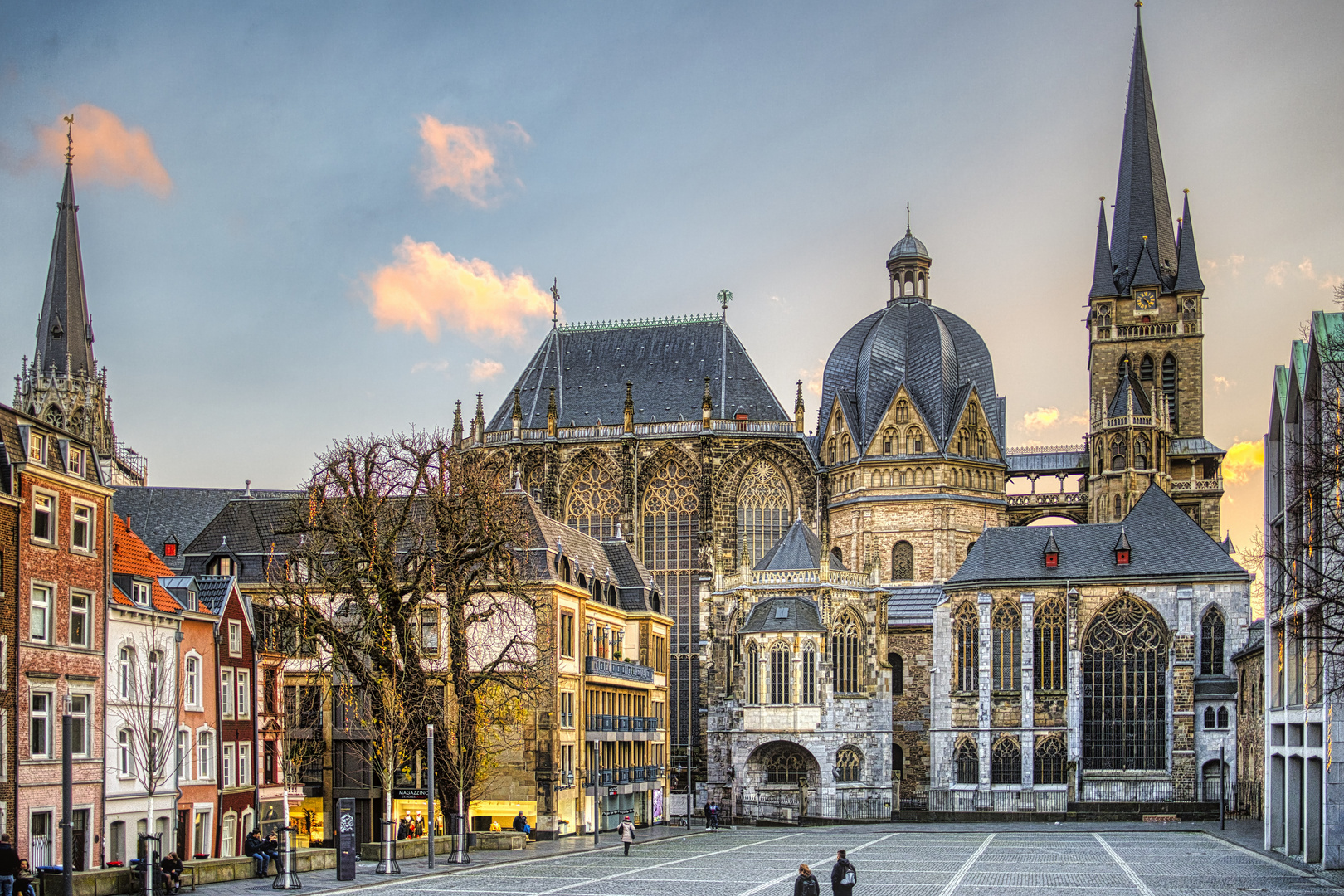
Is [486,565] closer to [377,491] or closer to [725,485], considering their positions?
[377,491]

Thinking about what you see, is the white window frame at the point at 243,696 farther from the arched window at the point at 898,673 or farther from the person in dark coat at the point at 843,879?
the arched window at the point at 898,673

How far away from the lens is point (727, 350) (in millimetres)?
91812

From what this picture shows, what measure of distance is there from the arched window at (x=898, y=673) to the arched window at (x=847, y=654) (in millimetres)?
4625

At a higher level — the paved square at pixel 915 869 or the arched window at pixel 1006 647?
the arched window at pixel 1006 647

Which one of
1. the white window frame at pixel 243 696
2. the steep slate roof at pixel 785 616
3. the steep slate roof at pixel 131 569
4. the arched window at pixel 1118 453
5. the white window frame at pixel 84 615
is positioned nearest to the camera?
the white window frame at pixel 84 615

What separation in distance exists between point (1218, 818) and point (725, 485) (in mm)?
29267

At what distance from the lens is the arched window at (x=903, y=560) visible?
281 feet

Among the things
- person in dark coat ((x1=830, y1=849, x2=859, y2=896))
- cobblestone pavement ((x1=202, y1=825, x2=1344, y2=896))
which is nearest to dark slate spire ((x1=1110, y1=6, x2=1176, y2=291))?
cobblestone pavement ((x1=202, y1=825, x2=1344, y2=896))

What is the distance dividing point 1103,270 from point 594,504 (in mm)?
33081

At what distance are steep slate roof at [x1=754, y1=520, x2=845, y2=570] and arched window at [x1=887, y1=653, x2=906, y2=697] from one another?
5.15 m

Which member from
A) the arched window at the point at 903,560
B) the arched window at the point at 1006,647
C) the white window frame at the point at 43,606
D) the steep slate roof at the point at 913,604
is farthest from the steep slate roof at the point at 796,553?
the white window frame at the point at 43,606

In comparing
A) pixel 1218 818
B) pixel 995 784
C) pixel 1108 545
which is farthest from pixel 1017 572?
pixel 1218 818

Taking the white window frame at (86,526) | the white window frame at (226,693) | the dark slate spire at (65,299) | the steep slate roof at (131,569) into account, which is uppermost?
the dark slate spire at (65,299)

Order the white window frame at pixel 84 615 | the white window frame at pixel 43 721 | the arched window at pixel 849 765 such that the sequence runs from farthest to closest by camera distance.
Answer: the arched window at pixel 849 765
the white window frame at pixel 84 615
the white window frame at pixel 43 721
